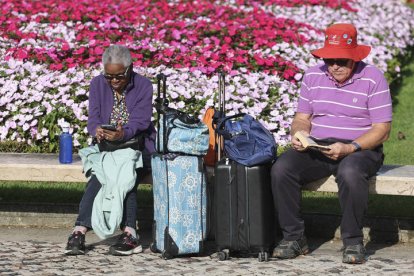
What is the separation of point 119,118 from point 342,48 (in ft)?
4.78

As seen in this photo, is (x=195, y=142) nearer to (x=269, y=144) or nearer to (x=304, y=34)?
(x=269, y=144)

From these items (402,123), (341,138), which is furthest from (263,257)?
(402,123)

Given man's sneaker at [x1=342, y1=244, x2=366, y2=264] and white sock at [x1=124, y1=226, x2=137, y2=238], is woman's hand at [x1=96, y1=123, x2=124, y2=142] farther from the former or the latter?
man's sneaker at [x1=342, y1=244, x2=366, y2=264]

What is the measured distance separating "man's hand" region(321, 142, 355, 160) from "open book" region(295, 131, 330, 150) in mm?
30

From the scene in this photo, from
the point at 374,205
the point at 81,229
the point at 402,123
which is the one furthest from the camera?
the point at 402,123

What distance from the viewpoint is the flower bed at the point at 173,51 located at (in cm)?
941

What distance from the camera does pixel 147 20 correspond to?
1177 centimetres

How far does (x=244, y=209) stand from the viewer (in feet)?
22.2

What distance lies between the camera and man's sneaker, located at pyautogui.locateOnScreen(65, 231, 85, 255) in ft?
22.7

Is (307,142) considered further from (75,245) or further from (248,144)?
(75,245)

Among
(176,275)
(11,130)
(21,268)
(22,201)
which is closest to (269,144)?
(176,275)

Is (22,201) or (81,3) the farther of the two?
(81,3)

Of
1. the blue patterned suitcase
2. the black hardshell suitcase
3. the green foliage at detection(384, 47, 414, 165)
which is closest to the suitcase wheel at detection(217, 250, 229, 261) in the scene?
the black hardshell suitcase

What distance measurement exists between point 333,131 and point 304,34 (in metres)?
4.65
